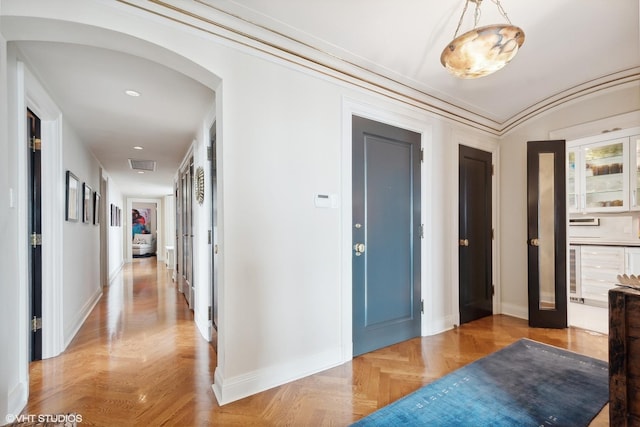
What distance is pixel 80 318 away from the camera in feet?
11.3

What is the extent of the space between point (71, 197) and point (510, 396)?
4328mm

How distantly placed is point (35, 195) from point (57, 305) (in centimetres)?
100

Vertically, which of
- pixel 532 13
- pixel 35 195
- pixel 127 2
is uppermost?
pixel 532 13

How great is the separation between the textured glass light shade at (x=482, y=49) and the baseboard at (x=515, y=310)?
3109 mm

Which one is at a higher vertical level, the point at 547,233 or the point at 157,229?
the point at 547,233

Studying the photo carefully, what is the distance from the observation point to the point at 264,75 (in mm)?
2086

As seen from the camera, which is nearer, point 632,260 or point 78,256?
point 78,256

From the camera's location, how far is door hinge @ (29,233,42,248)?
2463mm

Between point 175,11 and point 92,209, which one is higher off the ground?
point 175,11

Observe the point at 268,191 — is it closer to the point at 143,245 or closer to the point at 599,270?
the point at 599,270

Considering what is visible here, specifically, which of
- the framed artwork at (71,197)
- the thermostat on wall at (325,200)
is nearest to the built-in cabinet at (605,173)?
the thermostat on wall at (325,200)

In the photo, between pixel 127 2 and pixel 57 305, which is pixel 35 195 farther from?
pixel 127 2

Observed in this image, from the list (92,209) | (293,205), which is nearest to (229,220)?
(293,205)

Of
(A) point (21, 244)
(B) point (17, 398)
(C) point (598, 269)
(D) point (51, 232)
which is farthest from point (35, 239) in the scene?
(C) point (598, 269)
